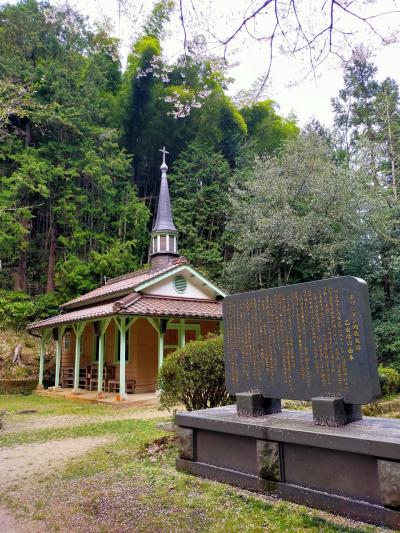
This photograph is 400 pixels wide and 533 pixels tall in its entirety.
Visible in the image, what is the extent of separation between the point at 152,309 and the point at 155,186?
17.2 m

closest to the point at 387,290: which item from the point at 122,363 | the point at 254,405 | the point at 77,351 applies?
the point at 122,363

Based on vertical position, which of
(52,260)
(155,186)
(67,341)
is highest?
(155,186)

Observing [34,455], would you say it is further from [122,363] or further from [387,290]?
[387,290]


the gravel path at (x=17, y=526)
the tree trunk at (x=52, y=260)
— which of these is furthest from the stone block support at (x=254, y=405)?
the tree trunk at (x=52, y=260)

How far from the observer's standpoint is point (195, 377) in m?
5.96

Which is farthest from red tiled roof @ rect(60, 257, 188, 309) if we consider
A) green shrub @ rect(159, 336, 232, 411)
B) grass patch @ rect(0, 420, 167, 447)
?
green shrub @ rect(159, 336, 232, 411)

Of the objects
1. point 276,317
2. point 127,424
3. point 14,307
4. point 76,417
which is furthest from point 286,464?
point 14,307

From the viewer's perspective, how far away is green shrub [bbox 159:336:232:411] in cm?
598

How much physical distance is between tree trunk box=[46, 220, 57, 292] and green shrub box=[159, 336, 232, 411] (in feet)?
51.1

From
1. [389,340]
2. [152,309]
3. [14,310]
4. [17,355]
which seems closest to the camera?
[152,309]

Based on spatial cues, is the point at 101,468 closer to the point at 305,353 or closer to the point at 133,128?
the point at 305,353

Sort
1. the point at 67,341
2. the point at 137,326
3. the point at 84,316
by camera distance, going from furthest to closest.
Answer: the point at 67,341 → the point at 137,326 → the point at 84,316

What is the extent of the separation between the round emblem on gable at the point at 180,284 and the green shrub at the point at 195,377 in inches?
326

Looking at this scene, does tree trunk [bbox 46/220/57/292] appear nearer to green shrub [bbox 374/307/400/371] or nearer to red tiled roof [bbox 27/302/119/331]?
red tiled roof [bbox 27/302/119/331]
